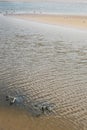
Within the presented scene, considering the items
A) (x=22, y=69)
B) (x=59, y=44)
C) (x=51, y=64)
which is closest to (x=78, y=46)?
(x=59, y=44)

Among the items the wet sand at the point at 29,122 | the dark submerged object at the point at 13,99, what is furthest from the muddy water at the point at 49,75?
the dark submerged object at the point at 13,99

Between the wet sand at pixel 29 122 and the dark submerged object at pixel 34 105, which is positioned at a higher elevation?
the dark submerged object at pixel 34 105

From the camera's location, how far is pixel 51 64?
22.0 metres

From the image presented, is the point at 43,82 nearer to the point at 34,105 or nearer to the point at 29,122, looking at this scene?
the point at 34,105

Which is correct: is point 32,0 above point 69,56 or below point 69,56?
above

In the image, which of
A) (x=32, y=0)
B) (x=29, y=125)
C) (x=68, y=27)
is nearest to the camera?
(x=29, y=125)

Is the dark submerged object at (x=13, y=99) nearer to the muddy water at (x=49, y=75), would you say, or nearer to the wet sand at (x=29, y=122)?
the muddy water at (x=49, y=75)

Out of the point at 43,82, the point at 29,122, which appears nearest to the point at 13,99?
the point at 29,122

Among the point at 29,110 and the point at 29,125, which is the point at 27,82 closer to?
the point at 29,110

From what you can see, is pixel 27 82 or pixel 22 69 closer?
pixel 27 82

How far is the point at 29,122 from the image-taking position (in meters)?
13.5

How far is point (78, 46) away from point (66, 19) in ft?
66.1

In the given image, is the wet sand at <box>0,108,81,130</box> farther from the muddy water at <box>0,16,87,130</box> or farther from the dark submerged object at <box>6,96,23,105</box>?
the dark submerged object at <box>6,96,23,105</box>

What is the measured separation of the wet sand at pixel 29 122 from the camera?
1309cm
